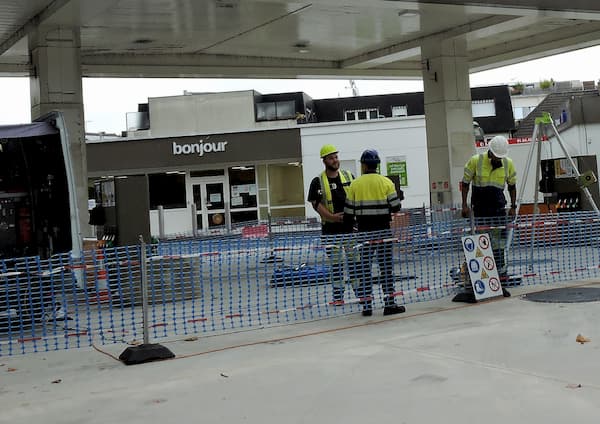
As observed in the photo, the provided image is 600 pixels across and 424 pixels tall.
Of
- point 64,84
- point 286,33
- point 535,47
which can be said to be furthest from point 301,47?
point 64,84

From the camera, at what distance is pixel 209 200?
34.0 meters

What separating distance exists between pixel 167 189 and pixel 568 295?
2735 centimetres

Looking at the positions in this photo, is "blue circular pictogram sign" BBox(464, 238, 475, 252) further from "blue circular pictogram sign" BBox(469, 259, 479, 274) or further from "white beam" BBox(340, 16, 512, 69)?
"white beam" BBox(340, 16, 512, 69)

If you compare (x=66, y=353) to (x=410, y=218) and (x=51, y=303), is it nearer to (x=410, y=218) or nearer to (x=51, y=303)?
(x=51, y=303)

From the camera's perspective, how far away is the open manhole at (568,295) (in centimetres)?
901

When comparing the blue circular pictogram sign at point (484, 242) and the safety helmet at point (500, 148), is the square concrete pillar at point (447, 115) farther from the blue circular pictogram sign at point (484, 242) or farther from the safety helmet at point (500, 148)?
the blue circular pictogram sign at point (484, 242)

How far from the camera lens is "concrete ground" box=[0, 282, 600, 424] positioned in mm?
5074

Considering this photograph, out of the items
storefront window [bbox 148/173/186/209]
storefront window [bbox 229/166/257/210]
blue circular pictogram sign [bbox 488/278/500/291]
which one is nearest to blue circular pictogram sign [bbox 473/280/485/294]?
blue circular pictogram sign [bbox 488/278/500/291]

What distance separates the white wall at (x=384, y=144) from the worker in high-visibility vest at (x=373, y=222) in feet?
69.6

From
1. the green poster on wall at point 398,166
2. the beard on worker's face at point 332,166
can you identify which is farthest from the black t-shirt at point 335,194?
the green poster on wall at point 398,166

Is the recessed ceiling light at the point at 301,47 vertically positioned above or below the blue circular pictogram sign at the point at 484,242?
above

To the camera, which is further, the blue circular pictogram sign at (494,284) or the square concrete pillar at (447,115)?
the square concrete pillar at (447,115)

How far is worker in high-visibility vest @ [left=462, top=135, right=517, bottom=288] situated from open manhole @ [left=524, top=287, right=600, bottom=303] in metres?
0.68

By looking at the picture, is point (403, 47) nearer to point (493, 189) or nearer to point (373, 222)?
point (493, 189)
